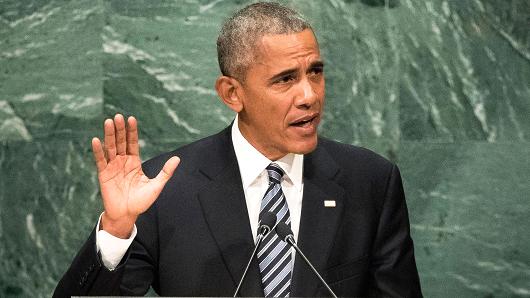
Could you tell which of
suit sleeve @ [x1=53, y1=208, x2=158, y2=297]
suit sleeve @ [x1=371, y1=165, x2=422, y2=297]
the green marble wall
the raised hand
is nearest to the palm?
the raised hand

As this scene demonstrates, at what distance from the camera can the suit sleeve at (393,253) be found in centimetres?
263

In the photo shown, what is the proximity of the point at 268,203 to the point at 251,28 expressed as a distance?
51cm

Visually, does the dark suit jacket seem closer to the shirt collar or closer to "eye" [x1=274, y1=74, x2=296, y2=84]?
the shirt collar

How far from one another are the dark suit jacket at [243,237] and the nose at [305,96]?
28cm

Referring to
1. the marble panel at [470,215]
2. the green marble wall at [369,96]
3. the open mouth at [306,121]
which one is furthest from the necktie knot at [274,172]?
Answer: the marble panel at [470,215]

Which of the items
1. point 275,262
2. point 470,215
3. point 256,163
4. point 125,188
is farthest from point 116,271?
point 470,215

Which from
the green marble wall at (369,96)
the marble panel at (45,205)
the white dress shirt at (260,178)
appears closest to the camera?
the white dress shirt at (260,178)

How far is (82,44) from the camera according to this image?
3.88 metres

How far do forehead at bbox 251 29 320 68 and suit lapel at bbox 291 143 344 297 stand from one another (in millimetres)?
384

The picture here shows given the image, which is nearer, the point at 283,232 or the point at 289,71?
the point at 283,232

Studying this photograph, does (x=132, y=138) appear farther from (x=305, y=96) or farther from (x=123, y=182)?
(x=305, y=96)

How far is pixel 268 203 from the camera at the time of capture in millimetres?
2637

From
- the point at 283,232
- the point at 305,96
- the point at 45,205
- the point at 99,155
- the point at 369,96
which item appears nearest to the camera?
the point at 283,232

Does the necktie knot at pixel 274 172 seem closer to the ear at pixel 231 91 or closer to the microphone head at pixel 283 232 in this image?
the ear at pixel 231 91
